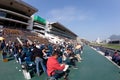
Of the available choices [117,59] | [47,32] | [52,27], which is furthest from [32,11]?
[117,59]

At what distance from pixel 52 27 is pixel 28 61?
87.0m

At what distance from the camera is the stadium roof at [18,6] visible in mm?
51825

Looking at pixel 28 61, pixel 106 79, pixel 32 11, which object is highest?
pixel 32 11

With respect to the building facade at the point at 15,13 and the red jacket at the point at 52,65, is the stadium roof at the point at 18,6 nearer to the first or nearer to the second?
the building facade at the point at 15,13

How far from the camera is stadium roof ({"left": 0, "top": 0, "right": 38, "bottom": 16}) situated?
170 feet

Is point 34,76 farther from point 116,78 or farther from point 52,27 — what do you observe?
point 52,27

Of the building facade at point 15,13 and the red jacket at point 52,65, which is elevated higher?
the building facade at point 15,13

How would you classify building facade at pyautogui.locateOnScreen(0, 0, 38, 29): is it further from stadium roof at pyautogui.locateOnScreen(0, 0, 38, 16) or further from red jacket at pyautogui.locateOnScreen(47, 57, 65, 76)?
red jacket at pyautogui.locateOnScreen(47, 57, 65, 76)

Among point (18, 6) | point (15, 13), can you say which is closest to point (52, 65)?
point (15, 13)

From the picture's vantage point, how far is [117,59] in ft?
59.8

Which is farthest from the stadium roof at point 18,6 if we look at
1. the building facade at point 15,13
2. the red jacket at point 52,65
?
the red jacket at point 52,65

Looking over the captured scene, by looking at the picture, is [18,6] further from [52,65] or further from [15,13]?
[52,65]

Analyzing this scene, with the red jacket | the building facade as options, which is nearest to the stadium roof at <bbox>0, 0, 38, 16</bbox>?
the building facade

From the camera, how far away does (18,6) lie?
57.5m
